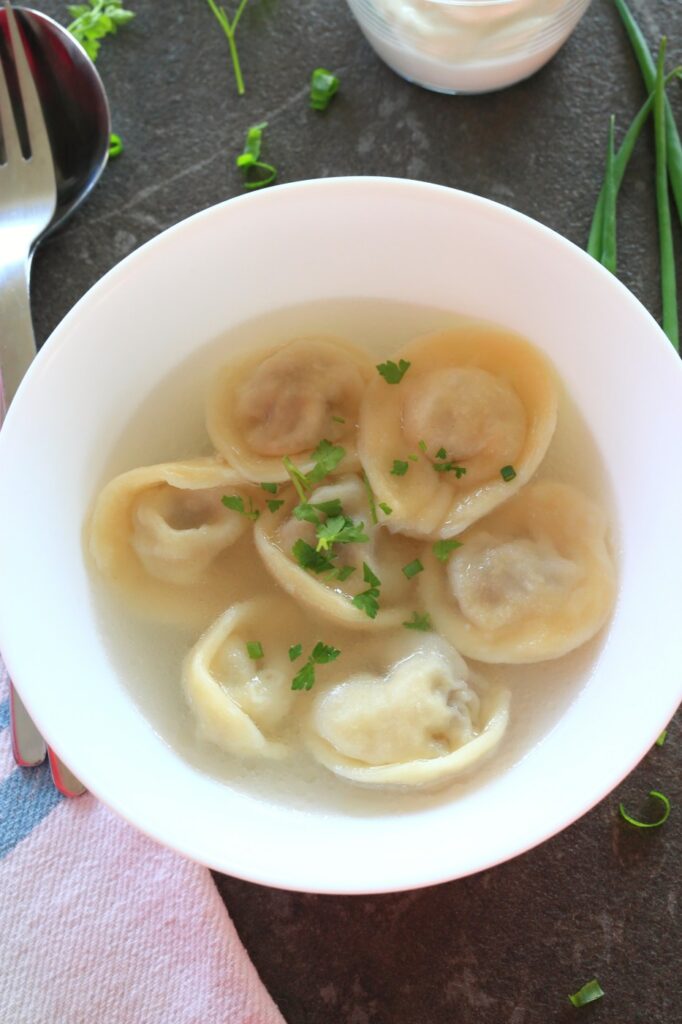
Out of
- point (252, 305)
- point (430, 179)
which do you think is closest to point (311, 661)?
point (252, 305)

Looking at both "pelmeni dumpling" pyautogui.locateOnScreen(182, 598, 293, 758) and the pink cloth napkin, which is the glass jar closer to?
"pelmeni dumpling" pyautogui.locateOnScreen(182, 598, 293, 758)

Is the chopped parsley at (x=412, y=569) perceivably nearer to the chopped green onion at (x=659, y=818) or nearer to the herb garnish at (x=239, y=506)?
the herb garnish at (x=239, y=506)

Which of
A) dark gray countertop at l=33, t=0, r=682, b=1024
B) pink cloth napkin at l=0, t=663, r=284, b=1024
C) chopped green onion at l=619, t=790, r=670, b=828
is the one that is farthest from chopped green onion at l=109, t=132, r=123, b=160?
chopped green onion at l=619, t=790, r=670, b=828

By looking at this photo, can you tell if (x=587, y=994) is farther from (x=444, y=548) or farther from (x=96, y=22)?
(x=96, y=22)

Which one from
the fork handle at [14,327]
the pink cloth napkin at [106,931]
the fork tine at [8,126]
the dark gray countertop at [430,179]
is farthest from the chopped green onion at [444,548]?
the fork tine at [8,126]

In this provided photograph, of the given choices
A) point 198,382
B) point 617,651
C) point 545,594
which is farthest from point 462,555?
point 198,382

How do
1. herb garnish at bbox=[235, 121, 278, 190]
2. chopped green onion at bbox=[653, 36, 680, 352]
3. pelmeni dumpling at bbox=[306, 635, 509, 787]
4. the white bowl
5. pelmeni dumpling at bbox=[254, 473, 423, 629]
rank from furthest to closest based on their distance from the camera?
herb garnish at bbox=[235, 121, 278, 190]
chopped green onion at bbox=[653, 36, 680, 352]
pelmeni dumpling at bbox=[254, 473, 423, 629]
pelmeni dumpling at bbox=[306, 635, 509, 787]
the white bowl
